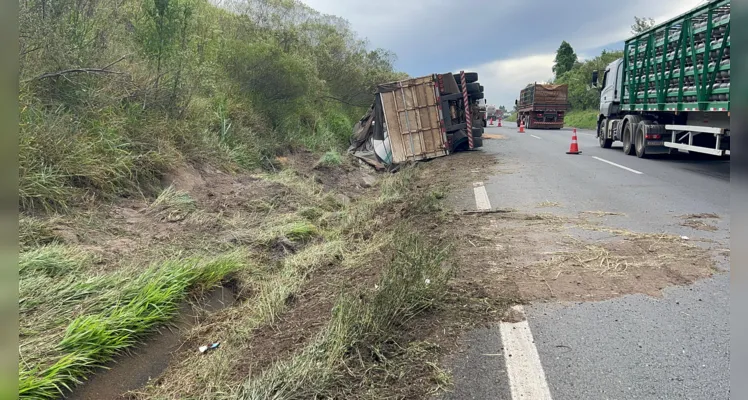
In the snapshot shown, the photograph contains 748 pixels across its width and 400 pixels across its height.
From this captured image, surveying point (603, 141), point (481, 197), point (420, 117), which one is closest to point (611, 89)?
point (603, 141)

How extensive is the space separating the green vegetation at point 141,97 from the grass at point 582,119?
3058 centimetres

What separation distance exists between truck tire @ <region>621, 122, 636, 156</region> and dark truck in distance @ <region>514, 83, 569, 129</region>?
18.4 meters

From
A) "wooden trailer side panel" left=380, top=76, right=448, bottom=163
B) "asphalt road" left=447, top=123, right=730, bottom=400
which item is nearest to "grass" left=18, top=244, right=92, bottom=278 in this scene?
"asphalt road" left=447, top=123, right=730, bottom=400

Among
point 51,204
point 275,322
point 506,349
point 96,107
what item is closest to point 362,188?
point 96,107

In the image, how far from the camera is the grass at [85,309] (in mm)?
2424

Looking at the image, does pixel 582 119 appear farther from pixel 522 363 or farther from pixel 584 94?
pixel 522 363

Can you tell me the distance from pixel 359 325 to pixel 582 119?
42378 millimetres

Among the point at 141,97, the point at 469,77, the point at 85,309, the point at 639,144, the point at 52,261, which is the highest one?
the point at 141,97

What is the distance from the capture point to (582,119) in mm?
40031

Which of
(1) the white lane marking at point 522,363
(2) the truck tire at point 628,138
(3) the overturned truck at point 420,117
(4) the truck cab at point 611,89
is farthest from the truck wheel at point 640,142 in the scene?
(1) the white lane marking at point 522,363

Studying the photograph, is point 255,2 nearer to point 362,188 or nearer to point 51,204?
point 362,188

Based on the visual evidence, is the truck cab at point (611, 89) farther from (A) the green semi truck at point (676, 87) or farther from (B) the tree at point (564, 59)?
(B) the tree at point (564, 59)

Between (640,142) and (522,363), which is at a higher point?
(522,363)

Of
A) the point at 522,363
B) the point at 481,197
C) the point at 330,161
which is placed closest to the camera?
the point at 522,363
